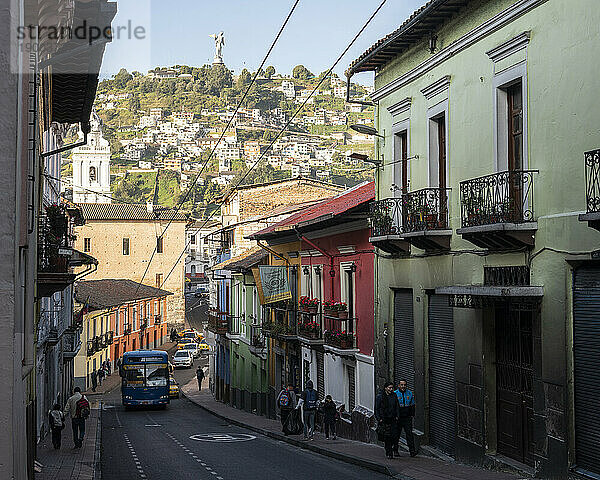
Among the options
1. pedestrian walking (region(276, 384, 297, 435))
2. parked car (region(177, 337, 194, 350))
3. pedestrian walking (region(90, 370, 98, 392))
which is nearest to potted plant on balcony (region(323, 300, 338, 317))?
pedestrian walking (region(276, 384, 297, 435))

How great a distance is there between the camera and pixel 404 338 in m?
19.5

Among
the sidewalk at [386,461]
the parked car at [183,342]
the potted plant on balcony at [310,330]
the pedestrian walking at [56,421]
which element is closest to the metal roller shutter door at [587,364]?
the sidewalk at [386,461]

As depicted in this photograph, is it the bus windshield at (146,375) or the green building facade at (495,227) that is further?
the bus windshield at (146,375)

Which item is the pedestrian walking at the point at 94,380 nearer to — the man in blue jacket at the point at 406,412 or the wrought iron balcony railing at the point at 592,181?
Result: the man in blue jacket at the point at 406,412

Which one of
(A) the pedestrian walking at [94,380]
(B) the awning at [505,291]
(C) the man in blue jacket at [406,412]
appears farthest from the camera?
(A) the pedestrian walking at [94,380]

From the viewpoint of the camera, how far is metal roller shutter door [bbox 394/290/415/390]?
1905cm

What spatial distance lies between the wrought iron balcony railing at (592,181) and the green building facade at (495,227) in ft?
0.10

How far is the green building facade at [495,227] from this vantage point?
1211 cm

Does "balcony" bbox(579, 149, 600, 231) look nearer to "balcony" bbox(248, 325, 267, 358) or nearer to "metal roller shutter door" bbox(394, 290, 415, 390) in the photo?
"metal roller shutter door" bbox(394, 290, 415, 390)

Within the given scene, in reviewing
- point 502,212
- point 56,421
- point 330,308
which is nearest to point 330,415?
point 330,308

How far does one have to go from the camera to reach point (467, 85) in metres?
15.8

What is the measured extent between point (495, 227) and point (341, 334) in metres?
10.9

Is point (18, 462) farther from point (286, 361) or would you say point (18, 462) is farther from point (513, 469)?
point (286, 361)

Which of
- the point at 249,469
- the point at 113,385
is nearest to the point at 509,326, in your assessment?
the point at 249,469
